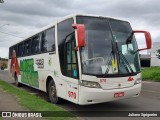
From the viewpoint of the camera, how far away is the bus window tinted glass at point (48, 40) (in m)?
12.3

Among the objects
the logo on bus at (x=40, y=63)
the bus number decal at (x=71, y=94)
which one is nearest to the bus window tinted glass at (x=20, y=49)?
the logo on bus at (x=40, y=63)

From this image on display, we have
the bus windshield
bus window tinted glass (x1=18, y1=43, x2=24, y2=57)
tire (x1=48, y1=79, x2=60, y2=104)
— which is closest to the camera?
the bus windshield

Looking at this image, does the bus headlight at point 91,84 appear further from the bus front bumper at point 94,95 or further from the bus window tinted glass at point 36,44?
the bus window tinted glass at point 36,44

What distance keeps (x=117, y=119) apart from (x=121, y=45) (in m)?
2.49

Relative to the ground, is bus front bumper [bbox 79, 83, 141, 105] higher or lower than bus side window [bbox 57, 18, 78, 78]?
lower

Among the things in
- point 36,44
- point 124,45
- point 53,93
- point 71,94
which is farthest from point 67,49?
point 36,44

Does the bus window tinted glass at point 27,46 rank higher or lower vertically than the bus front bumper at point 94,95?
higher

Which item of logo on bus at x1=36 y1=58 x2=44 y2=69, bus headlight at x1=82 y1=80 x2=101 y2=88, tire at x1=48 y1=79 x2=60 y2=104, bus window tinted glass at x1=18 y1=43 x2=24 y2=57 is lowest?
tire at x1=48 y1=79 x2=60 y2=104

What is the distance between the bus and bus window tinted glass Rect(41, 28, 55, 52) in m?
0.04

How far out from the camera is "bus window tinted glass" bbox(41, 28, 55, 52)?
40.5ft

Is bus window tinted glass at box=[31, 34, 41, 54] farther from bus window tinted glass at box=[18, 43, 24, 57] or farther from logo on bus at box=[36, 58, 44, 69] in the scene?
bus window tinted glass at box=[18, 43, 24, 57]

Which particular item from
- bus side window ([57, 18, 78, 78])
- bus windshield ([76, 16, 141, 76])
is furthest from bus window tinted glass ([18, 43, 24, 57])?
bus windshield ([76, 16, 141, 76])

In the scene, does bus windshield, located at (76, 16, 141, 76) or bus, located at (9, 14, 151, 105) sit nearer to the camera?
bus, located at (9, 14, 151, 105)

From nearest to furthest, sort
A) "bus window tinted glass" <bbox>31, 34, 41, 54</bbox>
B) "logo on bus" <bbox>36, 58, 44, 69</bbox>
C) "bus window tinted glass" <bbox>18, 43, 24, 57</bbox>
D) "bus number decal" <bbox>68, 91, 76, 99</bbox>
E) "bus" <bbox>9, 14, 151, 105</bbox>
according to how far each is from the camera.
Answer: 1. "bus" <bbox>9, 14, 151, 105</bbox>
2. "bus number decal" <bbox>68, 91, 76, 99</bbox>
3. "logo on bus" <bbox>36, 58, 44, 69</bbox>
4. "bus window tinted glass" <bbox>31, 34, 41, 54</bbox>
5. "bus window tinted glass" <bbox>18, 43, 24, 57</bbox>
